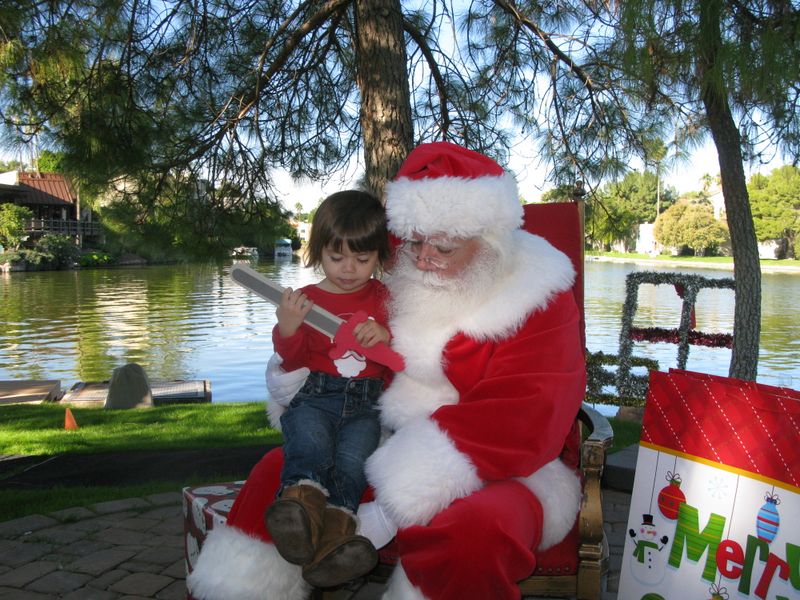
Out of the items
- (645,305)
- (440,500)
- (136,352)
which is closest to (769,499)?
(440,500)

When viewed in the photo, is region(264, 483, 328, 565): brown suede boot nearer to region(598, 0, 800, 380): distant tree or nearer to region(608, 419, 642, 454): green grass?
region(598, 0, 800, 380): distant tree

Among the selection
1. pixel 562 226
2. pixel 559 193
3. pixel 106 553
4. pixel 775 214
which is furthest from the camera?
pixel 775 214

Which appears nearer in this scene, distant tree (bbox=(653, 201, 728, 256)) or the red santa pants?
the red santa pants

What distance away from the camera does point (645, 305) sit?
1820 centimetres

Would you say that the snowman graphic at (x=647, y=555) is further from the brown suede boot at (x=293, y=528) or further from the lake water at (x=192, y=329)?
the lake water at (x=192, y=329)

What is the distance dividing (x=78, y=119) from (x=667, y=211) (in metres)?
50.2

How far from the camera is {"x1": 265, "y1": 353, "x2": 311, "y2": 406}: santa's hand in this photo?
2230 millimetres

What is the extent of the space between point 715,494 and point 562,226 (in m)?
1.14

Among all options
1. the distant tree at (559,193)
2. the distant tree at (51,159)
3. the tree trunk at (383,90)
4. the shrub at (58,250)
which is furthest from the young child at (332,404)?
the shrub at (58,250)

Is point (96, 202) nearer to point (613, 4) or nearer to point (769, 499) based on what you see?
point (613, 4)

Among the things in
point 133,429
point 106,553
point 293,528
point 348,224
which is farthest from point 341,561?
point 133,429

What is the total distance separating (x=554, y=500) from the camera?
183 cm

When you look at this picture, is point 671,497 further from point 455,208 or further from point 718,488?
point 455,208

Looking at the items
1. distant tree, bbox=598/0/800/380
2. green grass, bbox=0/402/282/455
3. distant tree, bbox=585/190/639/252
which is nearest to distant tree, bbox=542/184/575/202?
distant tree, bbox=585/190/639/252
